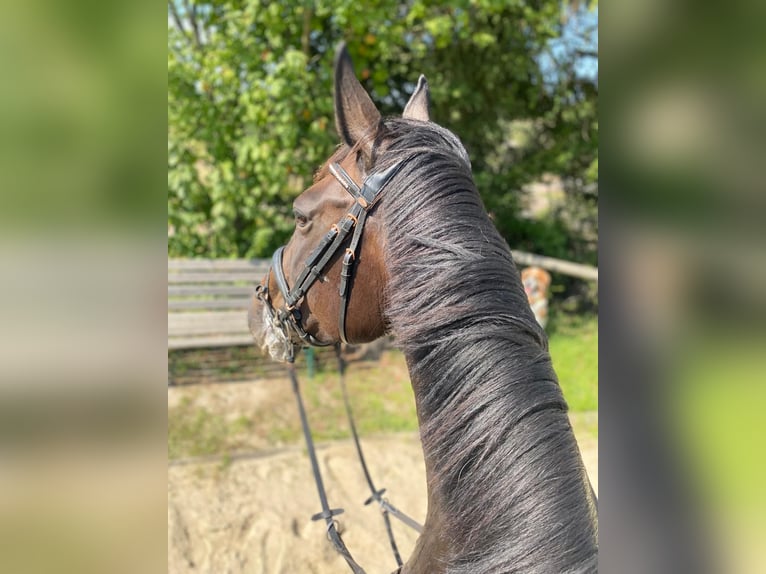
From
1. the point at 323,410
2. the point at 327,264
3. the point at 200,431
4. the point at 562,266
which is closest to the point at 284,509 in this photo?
the point at 200,431

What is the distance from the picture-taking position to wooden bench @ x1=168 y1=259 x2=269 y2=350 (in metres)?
5.52

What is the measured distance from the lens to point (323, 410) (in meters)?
5.05

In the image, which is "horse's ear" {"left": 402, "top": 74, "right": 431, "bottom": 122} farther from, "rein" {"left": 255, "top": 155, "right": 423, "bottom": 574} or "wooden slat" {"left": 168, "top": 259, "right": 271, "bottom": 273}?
"wooden slat" {"left": 168, "top": 259, "right": 271, "bottom": 273}

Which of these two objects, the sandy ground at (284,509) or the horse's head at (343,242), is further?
the sandy ground at (284,509)

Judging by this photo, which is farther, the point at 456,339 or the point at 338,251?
the point at 338,251

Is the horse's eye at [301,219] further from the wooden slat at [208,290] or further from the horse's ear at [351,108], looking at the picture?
the wooden slat at [208,290]

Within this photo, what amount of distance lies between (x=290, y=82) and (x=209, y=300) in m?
2.50

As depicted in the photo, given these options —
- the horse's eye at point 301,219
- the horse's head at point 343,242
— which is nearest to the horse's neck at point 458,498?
the horse's head at point 343,242

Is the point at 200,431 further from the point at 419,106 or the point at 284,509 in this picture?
the point at 419,106

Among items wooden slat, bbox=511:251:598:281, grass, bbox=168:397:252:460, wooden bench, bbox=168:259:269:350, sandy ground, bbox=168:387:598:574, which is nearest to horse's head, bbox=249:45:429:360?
sandy ground, bbox=168:387:598:574

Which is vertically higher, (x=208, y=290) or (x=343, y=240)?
(x=343, y=240)

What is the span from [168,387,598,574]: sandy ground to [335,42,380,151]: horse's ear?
2.19m

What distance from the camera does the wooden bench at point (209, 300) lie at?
5.52m
